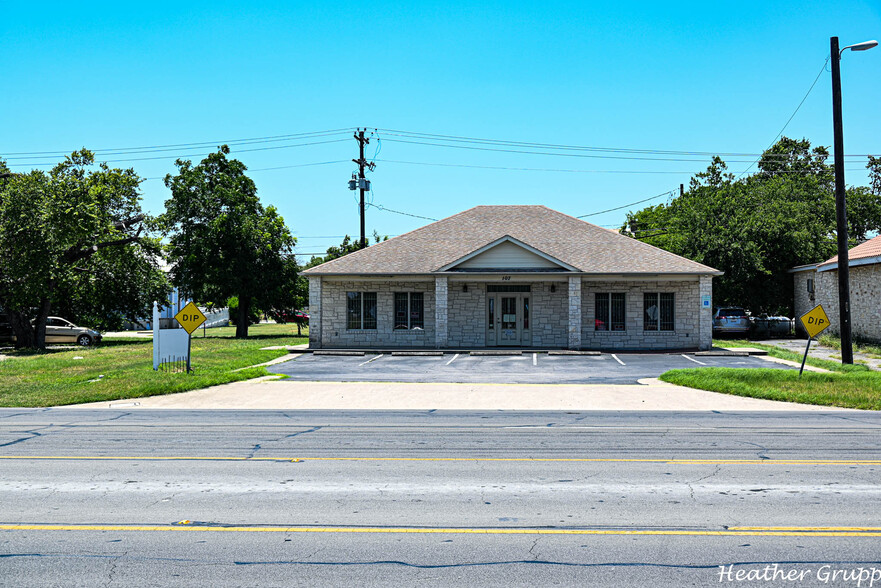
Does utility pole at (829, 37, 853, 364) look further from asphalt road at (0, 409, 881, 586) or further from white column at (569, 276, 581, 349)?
white column at (569, 276, 581, 349)

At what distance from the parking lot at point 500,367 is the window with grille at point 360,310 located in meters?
3.15

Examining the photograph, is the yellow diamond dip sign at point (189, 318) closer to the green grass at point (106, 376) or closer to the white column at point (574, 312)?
the green grass at point (106, 376)

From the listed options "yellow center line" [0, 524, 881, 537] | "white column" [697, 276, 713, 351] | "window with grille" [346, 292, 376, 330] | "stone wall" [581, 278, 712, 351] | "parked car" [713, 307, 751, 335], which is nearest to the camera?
"yellow center line" [0, 524, 881, 537]

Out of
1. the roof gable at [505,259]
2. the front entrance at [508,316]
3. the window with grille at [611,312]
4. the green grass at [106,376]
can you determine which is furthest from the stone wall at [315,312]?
the window with grille at [611,312]

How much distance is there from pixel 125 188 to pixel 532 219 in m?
22.5

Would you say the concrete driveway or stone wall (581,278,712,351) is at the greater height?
stone wall (581,278,712,351)

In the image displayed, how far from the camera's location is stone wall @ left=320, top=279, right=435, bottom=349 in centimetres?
2947

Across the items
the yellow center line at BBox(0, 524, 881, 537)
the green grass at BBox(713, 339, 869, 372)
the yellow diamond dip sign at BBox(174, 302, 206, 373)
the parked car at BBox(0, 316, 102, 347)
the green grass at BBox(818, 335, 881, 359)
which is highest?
the yellow diamond dip sign at BBox(174, 302, 206, 373)

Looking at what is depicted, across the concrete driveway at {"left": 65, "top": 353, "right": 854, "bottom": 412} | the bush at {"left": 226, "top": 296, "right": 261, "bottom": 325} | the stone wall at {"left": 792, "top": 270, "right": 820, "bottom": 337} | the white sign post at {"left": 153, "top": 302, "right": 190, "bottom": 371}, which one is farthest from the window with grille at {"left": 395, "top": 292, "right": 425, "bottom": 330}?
the stone wall at {"left": 792, "top": 270, "right": 820, "bottom": 337}

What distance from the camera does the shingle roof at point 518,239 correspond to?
94.2ft

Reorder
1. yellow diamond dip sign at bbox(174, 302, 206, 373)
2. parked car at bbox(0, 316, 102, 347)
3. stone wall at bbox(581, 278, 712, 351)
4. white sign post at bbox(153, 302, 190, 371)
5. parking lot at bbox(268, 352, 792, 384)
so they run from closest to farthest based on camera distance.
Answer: yellow diamond dip sign at bbox(174, 302, 206, 373)
parking lot at bbox(268, 352, 792, 384)
white sign post at bbox(153, 302, 190, 371)
stone wall at bbox(581, 278, 712, 351)
parked car at bbox(0, 316, 102, 347)

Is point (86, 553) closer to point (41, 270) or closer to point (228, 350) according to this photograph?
point (228, 350)

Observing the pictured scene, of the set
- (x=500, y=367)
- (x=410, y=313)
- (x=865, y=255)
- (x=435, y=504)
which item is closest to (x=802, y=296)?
(x=865, y=255)

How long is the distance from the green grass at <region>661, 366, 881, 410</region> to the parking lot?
188cm
